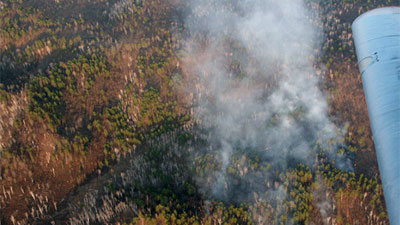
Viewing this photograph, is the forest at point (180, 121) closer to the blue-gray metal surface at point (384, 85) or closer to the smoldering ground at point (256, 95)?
the smoldering ground at point (256, 95)

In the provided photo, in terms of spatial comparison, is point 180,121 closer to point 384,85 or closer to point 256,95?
point 256,95

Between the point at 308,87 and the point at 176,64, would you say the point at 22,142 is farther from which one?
the point at 308,87

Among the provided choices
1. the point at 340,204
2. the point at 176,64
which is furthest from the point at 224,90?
the point at 340,204

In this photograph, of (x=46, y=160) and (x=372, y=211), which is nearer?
(x=372, y=211)

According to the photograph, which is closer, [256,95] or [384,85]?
[384,85]

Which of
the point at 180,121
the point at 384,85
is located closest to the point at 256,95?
the point at 180,121

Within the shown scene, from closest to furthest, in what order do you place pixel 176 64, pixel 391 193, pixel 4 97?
pixel 391 193
pixel 4 97
pixel 176 64
